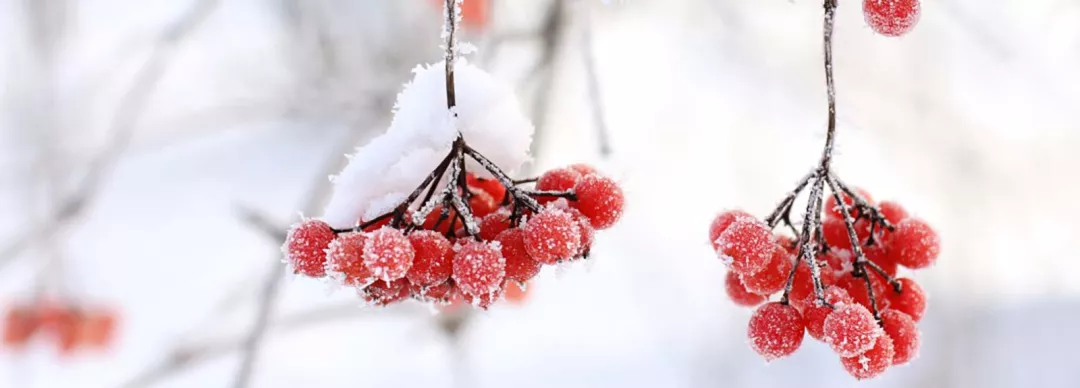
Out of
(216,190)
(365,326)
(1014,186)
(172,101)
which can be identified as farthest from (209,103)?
(1014,186)

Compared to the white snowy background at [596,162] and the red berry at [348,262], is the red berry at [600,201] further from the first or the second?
the white snowy background at [596,162]

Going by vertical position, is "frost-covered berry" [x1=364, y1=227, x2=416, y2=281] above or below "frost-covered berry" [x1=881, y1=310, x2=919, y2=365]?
below

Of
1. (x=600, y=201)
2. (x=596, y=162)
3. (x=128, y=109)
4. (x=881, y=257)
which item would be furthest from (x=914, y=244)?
(x=596, y=162)

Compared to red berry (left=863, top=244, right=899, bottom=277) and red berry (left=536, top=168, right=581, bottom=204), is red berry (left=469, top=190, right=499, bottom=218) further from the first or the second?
red berry (left=863, top=244, right=899, bottom=277)

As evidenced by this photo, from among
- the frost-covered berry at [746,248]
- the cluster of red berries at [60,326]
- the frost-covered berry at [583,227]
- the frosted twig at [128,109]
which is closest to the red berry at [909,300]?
the frost-covered berry at [746,248]

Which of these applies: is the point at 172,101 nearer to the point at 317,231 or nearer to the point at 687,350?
the point at 687,350

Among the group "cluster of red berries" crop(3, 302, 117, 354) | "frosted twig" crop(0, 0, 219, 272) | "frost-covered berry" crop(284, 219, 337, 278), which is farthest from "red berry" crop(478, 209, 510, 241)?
"cluster of red berries" crop(3, 302, 117, 354)
